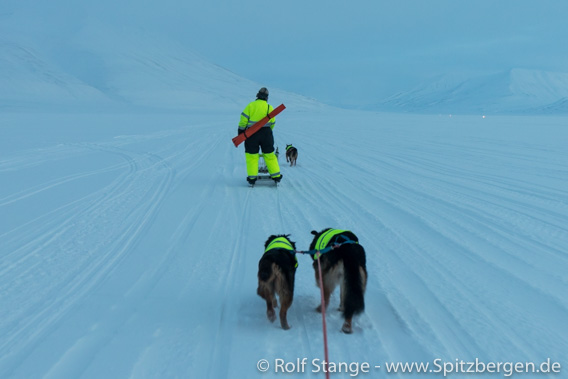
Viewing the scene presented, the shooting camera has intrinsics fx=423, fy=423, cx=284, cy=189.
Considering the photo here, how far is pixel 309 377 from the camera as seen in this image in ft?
9.53

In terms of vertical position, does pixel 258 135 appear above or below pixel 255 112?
below

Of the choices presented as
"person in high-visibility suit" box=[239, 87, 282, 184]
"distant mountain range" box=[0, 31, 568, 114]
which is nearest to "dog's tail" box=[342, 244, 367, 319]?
"person in high-visibility suit" box=[239, 87, 282, 184]

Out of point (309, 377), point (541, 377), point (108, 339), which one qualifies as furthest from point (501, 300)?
point (108, 339)

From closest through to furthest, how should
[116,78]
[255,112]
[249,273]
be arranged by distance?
[249,273], [255,112], [116,78]

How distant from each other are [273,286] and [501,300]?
7.13 ft

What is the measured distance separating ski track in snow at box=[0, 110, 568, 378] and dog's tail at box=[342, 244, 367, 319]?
312 mm

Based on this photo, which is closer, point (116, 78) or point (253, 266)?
point (253, 266)

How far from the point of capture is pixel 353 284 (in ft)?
10.2

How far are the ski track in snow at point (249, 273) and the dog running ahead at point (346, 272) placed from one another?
31 cm

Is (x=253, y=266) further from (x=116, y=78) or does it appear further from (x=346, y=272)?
(x=116, y=78)

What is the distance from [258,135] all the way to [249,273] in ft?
15.2

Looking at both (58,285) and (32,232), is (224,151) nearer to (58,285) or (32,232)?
(32,232)

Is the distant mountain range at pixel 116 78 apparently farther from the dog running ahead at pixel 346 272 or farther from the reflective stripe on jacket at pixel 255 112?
the dog running ahead at pixel 346 272

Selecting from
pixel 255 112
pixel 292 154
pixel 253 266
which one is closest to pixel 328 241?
pixel 253 266
